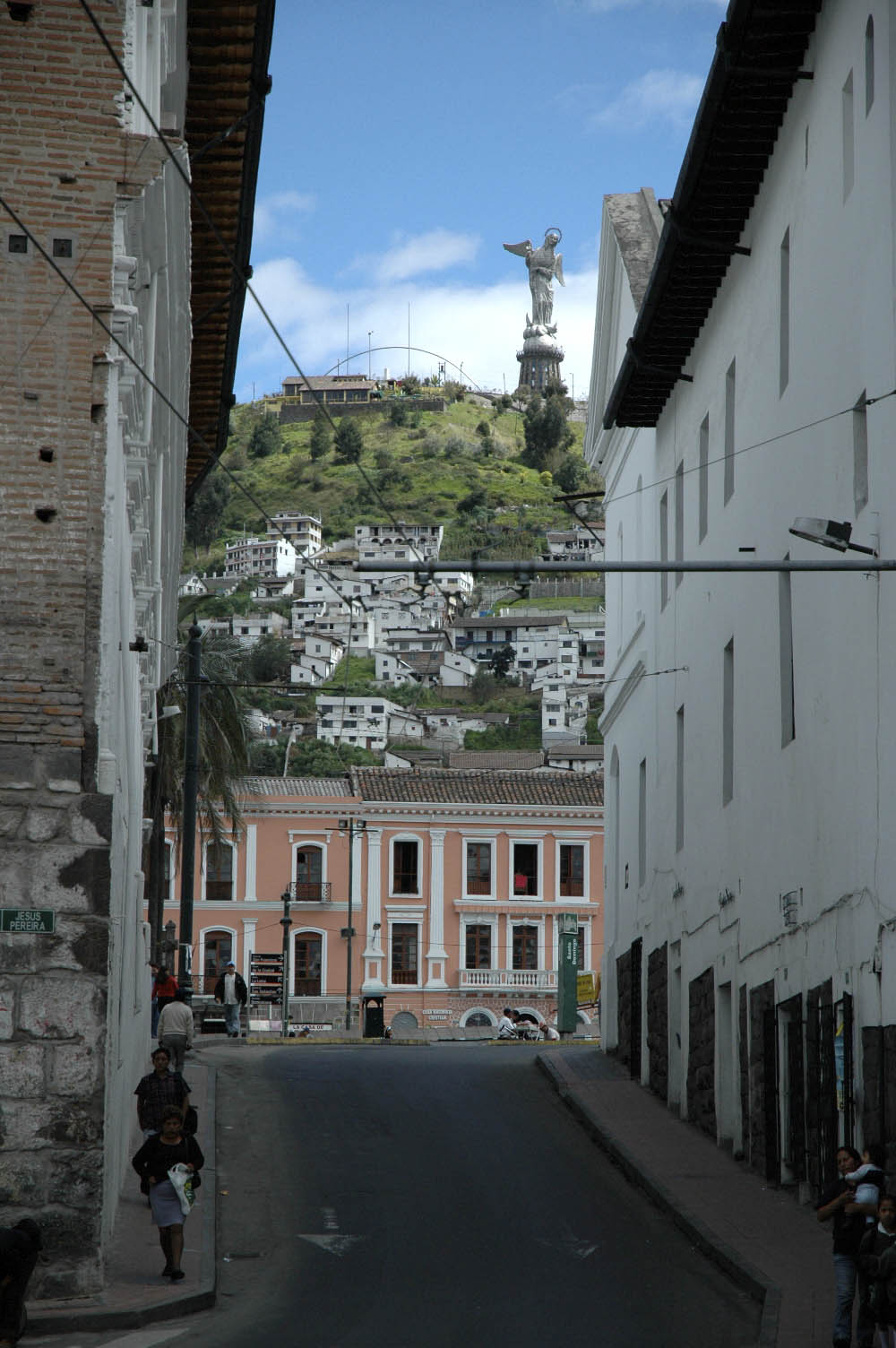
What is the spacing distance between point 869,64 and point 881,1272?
30.5 ft

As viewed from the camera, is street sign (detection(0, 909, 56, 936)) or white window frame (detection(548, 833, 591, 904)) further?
white window frame (detection(548, 833, 591, 904))

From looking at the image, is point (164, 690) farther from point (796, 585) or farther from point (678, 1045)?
point (796, 585)

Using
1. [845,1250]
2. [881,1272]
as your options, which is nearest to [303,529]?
[845,1250]

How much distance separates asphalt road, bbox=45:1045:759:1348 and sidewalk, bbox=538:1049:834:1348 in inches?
8.2

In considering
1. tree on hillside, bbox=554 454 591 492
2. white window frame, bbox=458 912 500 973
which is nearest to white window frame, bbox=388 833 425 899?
white window frame, bbox=458 912 500 973

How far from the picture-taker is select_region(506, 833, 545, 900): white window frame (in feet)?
203

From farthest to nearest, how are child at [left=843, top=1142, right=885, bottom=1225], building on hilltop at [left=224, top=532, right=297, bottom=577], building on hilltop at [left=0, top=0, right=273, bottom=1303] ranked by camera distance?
1. building on hilltop at [left=224, top=532, right=297, bottom=577]
2. building on hilltop at [left=0, top=0, right=273, bottom=1303]
3. child at [left=843, top=1142, right=885, bottom=1225]

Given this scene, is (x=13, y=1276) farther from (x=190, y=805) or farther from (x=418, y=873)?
(x=418, y=873)

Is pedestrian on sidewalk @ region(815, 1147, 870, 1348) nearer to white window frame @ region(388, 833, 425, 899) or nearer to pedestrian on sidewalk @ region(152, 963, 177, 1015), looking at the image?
pedestrian on sidewalk @ region(152, 963, 177, 1015)

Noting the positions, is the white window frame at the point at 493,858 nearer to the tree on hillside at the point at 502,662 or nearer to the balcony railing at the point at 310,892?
the balcony railing at the point at 310,892

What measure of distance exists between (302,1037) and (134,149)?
27.5 meters

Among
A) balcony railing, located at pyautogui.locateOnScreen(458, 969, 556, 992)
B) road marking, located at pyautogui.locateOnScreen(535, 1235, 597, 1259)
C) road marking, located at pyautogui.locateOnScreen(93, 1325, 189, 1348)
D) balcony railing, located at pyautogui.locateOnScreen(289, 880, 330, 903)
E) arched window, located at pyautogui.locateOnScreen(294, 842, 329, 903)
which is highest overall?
arched window, located at pyautogui.locateOnScreen(294, 842, 329, 903)

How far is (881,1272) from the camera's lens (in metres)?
10.3

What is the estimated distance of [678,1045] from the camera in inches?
928
